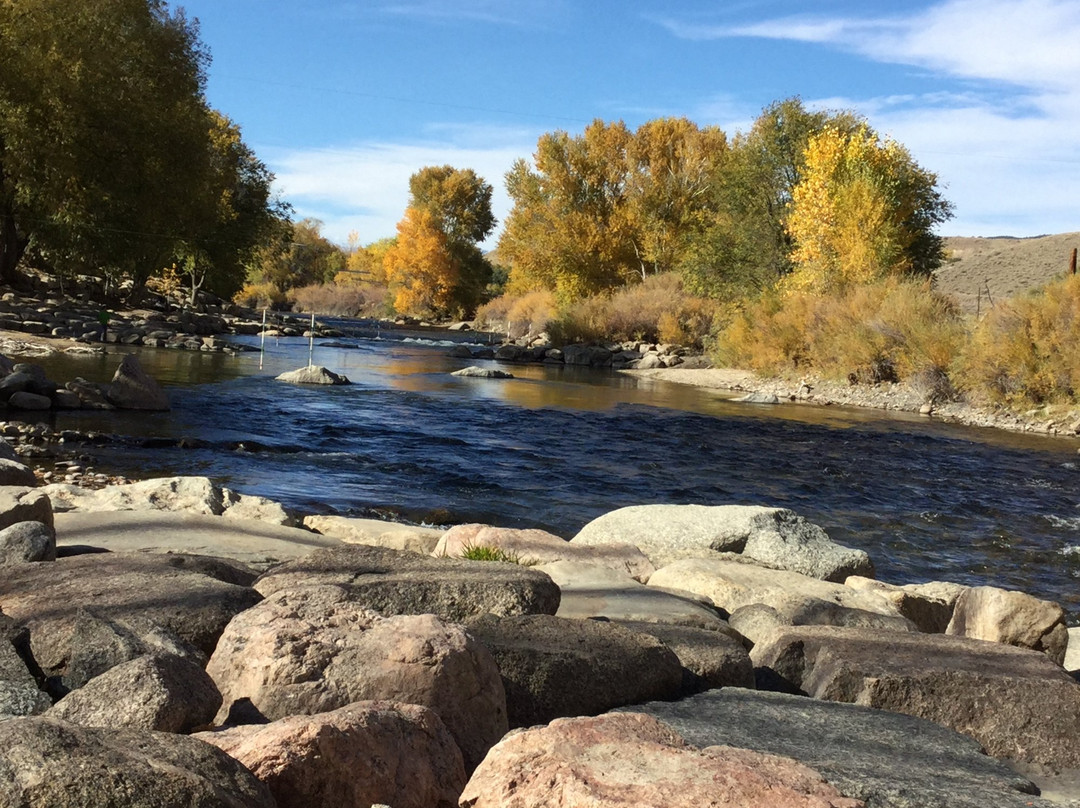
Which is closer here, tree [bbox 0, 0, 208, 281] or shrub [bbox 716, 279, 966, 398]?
tree [bbox 0, 0, 208, 281]

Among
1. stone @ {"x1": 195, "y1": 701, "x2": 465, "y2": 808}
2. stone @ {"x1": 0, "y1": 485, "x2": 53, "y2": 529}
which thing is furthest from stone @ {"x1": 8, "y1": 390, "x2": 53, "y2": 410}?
stone @ {"x1": 195, "y1": 701, "x2": 465, "y2": 808}

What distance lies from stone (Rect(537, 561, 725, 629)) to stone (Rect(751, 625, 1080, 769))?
0.68 metres

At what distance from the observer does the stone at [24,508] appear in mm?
5785

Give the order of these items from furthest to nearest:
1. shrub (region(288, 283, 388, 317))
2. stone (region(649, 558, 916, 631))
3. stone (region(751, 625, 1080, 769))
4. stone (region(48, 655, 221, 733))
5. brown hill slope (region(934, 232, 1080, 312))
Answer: shrub (region(288, 283, 388, 317)), brown hill slope (region(934, 232, 1080, 312)), stone (region(649, 558, 916, 631)), stone (region(751, 625, 1080, 769)), stone (region(48, 655, 221, 733))

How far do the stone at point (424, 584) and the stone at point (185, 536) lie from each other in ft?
3.04

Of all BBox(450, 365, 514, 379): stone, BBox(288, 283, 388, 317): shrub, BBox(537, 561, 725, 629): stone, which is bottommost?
BBox(537, 561, 725, 629): stone

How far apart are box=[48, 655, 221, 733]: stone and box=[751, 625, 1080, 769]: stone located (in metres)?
2.75

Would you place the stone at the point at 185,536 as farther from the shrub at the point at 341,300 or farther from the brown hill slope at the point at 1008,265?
the brown hill slope at the point at 1008,265

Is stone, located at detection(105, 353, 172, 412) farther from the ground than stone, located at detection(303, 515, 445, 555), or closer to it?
farther from the ground

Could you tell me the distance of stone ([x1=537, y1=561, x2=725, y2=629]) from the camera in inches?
211

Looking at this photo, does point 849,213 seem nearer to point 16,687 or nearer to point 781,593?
point 781,593

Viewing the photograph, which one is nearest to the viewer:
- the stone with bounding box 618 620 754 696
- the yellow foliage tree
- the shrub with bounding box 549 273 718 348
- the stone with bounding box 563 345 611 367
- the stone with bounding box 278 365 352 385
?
the stone with bounding box 618 620 754 696

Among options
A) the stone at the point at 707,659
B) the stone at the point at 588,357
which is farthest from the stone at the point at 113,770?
the stone at the point at 588,357

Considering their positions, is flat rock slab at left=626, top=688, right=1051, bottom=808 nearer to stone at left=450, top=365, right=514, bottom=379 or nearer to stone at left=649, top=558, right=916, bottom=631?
stone at left=649, top=558, right=916, bottom=631
